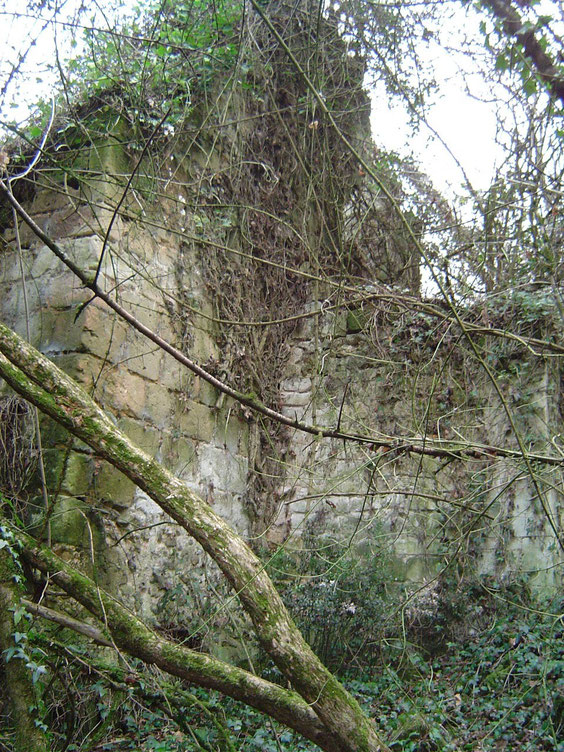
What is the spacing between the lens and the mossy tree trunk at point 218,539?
2330mm

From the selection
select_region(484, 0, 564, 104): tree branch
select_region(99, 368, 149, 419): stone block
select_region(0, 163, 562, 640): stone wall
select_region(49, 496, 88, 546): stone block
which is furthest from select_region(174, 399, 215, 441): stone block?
select_region(484, 0, 564, 104): tree branch

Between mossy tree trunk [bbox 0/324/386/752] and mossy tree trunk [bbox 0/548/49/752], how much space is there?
0.59 meters

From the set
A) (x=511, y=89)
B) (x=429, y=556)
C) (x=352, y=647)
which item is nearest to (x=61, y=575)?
(x=352, y=647)

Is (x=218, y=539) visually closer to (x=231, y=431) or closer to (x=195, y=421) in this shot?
(x=195, y=421)

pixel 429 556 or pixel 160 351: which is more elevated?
pixel 160 351

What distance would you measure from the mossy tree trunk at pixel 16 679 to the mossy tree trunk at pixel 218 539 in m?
0.59

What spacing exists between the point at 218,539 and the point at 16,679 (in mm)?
894

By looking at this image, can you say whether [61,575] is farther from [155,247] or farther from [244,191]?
[244,191]

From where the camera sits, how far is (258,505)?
5.02 m

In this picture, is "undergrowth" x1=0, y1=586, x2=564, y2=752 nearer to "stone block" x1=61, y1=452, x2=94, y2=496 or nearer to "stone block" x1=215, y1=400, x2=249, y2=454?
"stone block" x1=61, y1=452, x2=94, y2=496

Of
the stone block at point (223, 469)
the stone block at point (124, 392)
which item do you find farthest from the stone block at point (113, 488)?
the stone block at point (223, 469)

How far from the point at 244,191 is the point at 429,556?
130 inches

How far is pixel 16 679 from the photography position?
2.29 m

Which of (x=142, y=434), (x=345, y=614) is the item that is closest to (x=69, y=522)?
(x=142, y=434)
